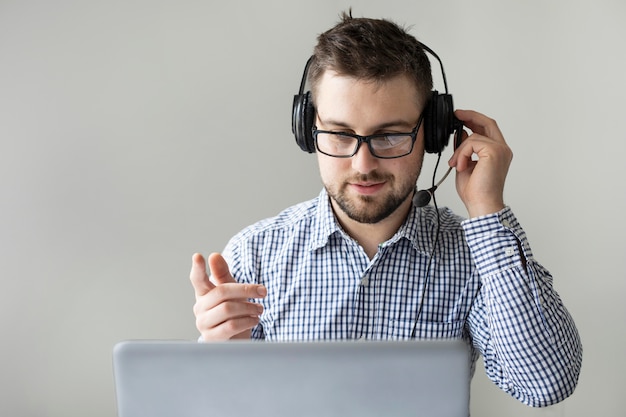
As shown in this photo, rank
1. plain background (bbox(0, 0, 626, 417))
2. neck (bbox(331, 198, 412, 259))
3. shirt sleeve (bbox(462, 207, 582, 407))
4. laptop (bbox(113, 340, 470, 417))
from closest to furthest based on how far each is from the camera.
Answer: laptop (bbox(113, 340, 470, 417))
shirt sleeve (bbox(462, 207, 582, 407))
neck (bbox(331, 198, 412, 259))
plain background (bbox(0, 0, 626, 417))

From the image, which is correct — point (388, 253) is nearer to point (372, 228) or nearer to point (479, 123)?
point (372, 228)

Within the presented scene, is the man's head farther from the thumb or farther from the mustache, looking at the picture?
the thumb

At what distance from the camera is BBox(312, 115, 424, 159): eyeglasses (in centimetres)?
132

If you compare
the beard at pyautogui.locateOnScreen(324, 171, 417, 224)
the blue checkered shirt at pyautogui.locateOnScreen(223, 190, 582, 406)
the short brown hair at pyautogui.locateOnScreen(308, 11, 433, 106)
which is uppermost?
the short brown hair at pyautogui.locateOnScreen(308, 11, 433, 106)

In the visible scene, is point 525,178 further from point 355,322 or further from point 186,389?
point 186,389

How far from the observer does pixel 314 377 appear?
71cm

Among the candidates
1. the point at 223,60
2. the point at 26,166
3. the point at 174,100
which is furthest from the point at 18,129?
the point at 223,60

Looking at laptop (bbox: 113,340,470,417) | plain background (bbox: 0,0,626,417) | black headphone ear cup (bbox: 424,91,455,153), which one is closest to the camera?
laptop (bbox: 113,340,470,417)

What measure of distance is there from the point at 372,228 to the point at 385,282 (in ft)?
0.43

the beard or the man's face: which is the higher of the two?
the man's face

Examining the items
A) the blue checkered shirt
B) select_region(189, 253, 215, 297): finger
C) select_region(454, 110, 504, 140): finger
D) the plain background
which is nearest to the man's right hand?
select_region(189, 253, 215, 297): finger

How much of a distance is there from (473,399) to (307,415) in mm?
1473

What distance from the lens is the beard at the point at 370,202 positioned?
138 cm

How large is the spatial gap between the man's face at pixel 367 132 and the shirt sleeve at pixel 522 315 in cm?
18
